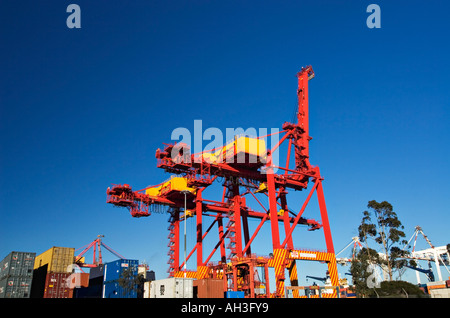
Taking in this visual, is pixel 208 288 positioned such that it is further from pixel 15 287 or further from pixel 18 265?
pixel 18 265

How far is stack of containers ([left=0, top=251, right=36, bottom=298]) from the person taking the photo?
3662 cm

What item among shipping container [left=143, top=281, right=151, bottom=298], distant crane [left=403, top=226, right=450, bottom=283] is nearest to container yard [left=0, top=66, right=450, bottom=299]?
shipping container [left=143, top=281, right=151, bottom=298]

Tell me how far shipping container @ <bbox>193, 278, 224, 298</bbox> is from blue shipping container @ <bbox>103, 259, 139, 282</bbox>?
28.3ft

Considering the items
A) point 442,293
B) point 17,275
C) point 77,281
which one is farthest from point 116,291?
point 442,293

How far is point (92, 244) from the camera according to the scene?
100562 millimetres

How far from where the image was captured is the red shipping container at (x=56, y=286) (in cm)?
4706

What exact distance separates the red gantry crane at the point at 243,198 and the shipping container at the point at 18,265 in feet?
37.6

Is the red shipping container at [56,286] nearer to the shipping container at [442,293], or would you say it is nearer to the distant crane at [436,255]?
the shipping container at [442,293]

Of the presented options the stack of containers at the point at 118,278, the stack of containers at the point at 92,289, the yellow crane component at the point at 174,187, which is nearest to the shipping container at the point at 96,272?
the stack of containers at the point at 92,289

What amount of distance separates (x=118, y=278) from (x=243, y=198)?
20.0 metres
